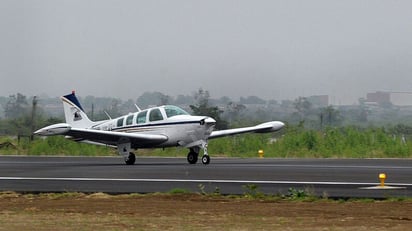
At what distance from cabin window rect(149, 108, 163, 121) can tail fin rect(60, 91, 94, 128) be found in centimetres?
530

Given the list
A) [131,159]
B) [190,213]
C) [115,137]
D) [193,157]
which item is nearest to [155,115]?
[115,137]

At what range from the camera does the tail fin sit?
157 ft

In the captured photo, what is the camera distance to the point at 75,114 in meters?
48.3

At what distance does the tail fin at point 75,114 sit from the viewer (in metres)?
47.9

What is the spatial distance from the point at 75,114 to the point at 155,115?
6.63 meters

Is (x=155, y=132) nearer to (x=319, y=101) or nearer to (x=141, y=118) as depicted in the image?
(x=141, y=118)

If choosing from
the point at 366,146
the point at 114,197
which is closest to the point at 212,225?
the point at 114,197

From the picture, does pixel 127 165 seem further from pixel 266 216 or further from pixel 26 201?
pixel 266 216

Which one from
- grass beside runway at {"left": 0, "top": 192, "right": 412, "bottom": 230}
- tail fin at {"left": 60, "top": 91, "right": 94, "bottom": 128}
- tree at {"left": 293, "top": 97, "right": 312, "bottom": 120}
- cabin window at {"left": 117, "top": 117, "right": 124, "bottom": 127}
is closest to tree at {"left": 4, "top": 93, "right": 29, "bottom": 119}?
tail fin at {"left": 60, "top": 91, "right": 94, "bottom": 128}

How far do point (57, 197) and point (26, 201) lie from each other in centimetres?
110

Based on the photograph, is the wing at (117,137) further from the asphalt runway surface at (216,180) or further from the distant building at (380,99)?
the distant building at (380,99)

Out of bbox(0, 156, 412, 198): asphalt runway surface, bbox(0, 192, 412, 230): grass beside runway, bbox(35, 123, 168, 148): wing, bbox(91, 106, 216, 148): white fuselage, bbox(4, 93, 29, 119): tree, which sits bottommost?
bbox(0, 192, 412, 230): grass beside runway

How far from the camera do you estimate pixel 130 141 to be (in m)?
42.6

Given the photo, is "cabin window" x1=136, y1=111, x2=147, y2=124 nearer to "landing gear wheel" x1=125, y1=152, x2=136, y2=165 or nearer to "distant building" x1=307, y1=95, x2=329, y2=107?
"landing gear wheel" x1=125, y1=152, x2=136, y2=165
